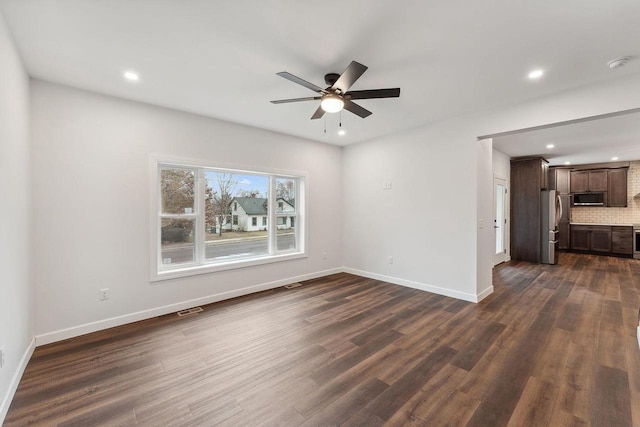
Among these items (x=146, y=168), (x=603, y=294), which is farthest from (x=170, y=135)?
(x=603, y=294)

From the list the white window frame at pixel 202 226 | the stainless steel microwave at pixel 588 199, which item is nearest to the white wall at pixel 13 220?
the white window frame at pixel 202 226

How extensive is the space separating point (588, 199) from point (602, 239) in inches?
49.1

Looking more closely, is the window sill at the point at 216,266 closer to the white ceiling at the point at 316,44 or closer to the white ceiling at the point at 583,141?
the white ceiling at the point at 316,44

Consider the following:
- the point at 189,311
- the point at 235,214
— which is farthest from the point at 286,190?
the point at 189,311

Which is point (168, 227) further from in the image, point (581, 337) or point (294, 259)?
point (581, 337)

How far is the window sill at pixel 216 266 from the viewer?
11.6 feet

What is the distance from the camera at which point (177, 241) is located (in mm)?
3777

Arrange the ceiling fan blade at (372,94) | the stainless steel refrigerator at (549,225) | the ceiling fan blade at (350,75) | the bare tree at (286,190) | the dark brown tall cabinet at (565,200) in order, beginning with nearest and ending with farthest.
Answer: the ceiling fan blade at (350,75) < the ceiling fan blade at (372,94) < the bare tree at (286,190) < the stainless steel refrigerator at (549,225) < the dark brown tall cabinet at (565,200)

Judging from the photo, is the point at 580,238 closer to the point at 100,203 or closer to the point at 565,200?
the point at 565,200

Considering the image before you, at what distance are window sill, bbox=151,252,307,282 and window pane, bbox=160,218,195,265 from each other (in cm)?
15

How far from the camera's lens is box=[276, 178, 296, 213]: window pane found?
494cm

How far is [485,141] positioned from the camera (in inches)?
164

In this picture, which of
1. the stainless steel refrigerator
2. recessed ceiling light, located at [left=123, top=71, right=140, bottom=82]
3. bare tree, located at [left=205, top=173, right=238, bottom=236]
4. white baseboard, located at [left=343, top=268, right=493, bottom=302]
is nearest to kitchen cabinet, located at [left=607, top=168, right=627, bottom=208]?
the stainless steel refrigerator

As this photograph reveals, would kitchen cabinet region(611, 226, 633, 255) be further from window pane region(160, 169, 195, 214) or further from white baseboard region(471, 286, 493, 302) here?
window pane region(160, 169, 195, 214)
